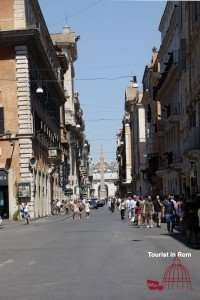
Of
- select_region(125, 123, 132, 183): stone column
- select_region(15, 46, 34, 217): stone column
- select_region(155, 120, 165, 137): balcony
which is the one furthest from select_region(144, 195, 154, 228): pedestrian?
select_region(125, 123, 132, 183): stone column

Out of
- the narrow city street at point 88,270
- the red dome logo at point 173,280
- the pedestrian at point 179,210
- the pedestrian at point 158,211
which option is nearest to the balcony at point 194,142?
the pedestrian at point 158,211

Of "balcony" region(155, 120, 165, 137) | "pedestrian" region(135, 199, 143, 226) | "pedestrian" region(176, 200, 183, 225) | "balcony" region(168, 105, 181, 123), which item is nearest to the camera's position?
"pedestrian" region(176, 200, 183, 225)

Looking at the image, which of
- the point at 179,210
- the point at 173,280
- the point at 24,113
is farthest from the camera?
the point at 24,113

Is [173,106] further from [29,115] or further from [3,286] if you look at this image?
[3,286]

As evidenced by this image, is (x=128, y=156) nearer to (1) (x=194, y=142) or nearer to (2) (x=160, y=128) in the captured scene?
(2) (x=160, y=128)

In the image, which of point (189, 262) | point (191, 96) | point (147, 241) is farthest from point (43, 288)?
point (191, 96)

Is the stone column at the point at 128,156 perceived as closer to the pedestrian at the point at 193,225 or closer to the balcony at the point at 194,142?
the balcony at the point at 194,142

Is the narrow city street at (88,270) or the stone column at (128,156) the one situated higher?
the stone column at (128,156)

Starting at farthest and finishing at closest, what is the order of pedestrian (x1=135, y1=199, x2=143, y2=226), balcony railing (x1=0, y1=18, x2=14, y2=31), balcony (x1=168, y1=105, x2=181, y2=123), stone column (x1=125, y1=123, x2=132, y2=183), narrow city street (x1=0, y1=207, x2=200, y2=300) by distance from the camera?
stone column (x1=125, y1=123, x2=132, y2=183) < balcony (x1=168, y1=105, x2=181, y2=123) < balcony railing (x1=0, y1=18, x2=14, y2=31) < pedestrian (x1=135, y1=199, x2=143, y2=226) < narrow city street (x1=0, y1=207, x2=200, y2=300)

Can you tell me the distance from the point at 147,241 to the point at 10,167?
2731 cm

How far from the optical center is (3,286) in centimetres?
1331

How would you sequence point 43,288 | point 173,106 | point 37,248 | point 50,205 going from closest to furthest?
point 43,288
point 37,248
point 173,106
point 50,205

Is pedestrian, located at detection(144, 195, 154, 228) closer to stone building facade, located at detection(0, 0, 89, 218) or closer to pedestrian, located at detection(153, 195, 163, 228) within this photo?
pedestrian, located at detection(153, 195, 163, 228)

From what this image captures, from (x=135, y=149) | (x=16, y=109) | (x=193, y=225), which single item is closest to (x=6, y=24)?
(x=16, y=109)
